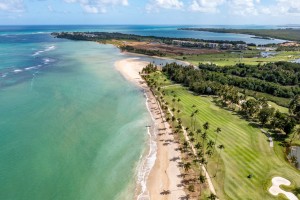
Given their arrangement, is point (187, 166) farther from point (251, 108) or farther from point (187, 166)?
point (251, 108)

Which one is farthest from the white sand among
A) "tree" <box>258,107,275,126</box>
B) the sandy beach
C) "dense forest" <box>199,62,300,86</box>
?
"dense forest" <box>199,62,300,86</box>

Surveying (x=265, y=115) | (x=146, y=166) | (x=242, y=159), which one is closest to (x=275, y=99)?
(x=265, y=115)

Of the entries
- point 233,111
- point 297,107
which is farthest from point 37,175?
point 297,107

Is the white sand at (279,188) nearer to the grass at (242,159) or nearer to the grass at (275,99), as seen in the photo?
the grass at (242,159)

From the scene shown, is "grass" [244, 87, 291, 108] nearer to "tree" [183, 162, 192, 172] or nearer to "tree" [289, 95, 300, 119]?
"tree" [289, 95, 300, 119]

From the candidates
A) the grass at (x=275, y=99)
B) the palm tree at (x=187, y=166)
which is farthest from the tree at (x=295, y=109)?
the palm tree at (x=187, y=166)
